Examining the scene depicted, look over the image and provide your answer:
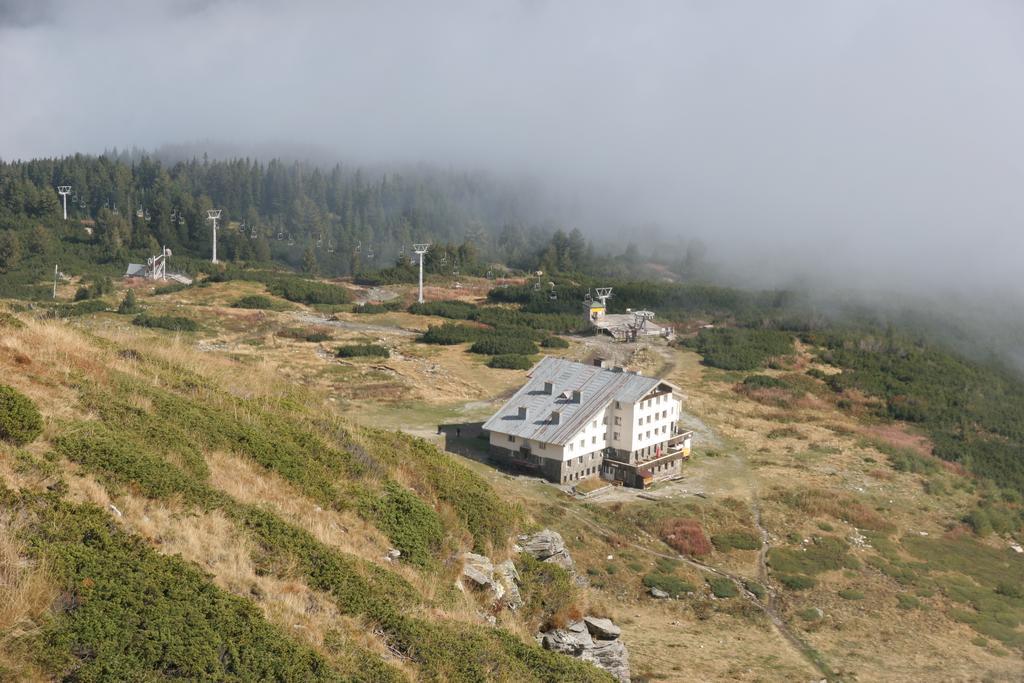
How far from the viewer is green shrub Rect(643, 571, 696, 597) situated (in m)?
38.8

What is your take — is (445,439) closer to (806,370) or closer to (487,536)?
(487,536)

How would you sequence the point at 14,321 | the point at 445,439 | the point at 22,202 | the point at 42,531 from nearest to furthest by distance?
the point at 42,531
the point at 14,321
the point at 445,439
the point at 22,202

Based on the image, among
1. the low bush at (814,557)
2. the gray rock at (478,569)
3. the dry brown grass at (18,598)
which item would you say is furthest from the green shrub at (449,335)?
the dry brown grass at (18,598)

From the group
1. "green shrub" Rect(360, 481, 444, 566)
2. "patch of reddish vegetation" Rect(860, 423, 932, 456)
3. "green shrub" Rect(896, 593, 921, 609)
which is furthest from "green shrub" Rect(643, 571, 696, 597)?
"patch of reddish vegetation" Rect(860, 423, 932, 456)

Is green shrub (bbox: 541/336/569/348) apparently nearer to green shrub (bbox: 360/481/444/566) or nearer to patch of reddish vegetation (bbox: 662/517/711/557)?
patch of reddish vegetation (bbox: 662/517/711/557)

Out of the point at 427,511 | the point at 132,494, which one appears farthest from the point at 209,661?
the point at 427,511

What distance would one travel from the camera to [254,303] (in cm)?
10306

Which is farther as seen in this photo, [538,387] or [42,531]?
[538,387]

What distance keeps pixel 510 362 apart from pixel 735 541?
3729cm

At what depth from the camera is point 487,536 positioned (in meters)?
22.2

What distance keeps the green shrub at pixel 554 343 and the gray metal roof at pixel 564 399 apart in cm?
3661

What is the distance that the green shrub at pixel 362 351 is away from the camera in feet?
256

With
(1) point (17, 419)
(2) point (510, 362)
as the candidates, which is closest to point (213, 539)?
(1) point (17, 419)

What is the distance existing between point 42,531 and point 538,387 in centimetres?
4186
